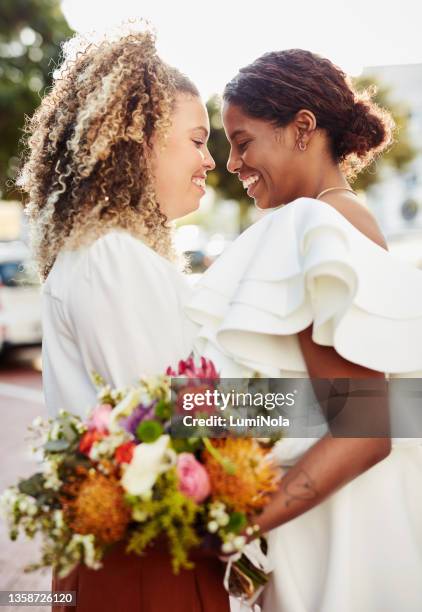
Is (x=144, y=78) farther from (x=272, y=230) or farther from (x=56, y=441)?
(x=56, y=441)

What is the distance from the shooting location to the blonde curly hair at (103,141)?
6.41ft

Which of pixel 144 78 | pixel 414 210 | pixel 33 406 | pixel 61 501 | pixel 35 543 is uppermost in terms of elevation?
pixel 414 210

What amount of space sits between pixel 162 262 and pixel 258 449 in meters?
0.66

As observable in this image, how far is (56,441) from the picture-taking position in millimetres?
1533

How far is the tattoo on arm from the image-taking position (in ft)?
5.05

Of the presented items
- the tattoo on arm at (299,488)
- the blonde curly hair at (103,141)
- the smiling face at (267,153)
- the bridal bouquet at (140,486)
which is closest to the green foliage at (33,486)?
the bridal bouquet at (140,486)

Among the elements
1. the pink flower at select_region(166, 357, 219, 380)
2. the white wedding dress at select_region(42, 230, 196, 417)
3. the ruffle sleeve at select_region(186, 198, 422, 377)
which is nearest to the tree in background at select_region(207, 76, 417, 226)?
the white wedding dress at select_region(42, 230, 196, 417)

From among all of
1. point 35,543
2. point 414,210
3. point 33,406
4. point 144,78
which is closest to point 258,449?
point 144,78

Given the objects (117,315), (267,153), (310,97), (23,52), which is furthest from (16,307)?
(117,315)

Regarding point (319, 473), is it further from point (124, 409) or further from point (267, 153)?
point (267, 153)

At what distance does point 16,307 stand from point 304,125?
341 inches

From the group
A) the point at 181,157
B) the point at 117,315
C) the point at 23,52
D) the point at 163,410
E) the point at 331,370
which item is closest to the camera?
the point at 163,410

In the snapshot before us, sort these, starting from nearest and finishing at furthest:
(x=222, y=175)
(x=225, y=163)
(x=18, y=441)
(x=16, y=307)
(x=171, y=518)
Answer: (x=171, y=518) < (x=18, y=441) < (x=16, y=307) < (x=225, y=163) < (x=222, y=175)

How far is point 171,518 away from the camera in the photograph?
1.36m
